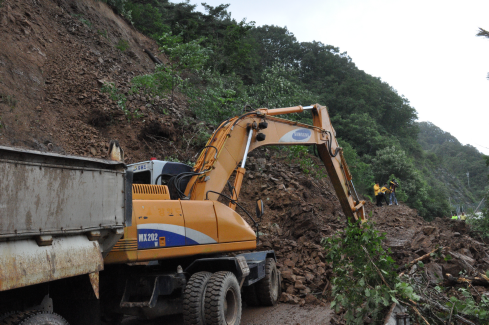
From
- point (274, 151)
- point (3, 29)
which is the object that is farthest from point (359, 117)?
point (3, 29)

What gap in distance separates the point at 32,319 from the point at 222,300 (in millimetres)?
2261

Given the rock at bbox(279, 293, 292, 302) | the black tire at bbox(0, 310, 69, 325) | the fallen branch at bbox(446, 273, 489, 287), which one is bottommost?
the rock at bbox(279, 293, 292, 302)

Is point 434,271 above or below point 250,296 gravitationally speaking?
above

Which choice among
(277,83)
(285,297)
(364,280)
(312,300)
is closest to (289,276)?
(285,297)

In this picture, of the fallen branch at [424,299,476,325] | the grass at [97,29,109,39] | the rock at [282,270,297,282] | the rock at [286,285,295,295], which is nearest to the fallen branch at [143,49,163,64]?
the grass at [97,29,109,39]

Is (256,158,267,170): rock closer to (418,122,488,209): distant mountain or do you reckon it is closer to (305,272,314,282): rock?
(305,272,314,282): rock

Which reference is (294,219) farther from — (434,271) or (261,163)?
(434,271)

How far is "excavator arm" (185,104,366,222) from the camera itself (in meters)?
6.20

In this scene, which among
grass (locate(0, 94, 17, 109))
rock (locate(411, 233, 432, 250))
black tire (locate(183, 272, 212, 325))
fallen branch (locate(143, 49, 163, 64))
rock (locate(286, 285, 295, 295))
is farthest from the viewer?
fallen branch (locate(143, 49, 163, 64))

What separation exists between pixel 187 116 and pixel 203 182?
994cm

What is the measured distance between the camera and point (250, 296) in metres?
7.07

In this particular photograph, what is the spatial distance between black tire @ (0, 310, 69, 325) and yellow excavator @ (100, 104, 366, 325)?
112 cm

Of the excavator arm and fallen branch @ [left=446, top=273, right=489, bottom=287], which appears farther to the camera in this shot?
the excavator arm

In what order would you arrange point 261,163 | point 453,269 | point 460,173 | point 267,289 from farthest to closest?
point 460,173
point 261,163
point 267,289
point 453,269
